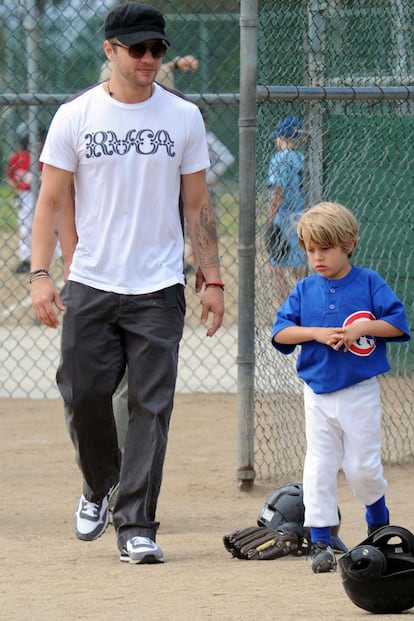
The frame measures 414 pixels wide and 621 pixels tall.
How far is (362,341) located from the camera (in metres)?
4.59

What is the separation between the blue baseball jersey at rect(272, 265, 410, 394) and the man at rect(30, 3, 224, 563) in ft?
1.28

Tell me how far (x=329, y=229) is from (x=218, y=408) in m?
3.92

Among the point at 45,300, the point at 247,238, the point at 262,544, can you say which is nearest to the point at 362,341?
the point at 262,544

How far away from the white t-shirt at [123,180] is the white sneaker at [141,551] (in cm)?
94

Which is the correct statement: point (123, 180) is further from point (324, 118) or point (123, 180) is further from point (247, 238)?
point (324, 118)

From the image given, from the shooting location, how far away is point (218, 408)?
8320mm

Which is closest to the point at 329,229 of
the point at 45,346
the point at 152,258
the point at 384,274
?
the point at 152,258

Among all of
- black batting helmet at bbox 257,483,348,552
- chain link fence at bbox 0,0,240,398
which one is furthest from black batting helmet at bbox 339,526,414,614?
chain link fence at bbox 0,0,240,398

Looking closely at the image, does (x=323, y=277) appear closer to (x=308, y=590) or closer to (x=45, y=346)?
(x=308, y=590)

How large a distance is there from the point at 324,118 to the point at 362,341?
2.09m

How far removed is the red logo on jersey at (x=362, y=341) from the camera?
457cm

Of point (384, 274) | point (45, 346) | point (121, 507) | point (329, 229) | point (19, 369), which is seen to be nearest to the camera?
point (329, 229)

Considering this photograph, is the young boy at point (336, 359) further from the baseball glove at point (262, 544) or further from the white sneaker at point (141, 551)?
the white sneaker at point (141, 551)

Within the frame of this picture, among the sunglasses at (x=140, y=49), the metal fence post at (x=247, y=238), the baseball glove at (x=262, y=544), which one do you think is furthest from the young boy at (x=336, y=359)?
the metal fence post at (x=247, y=238)
